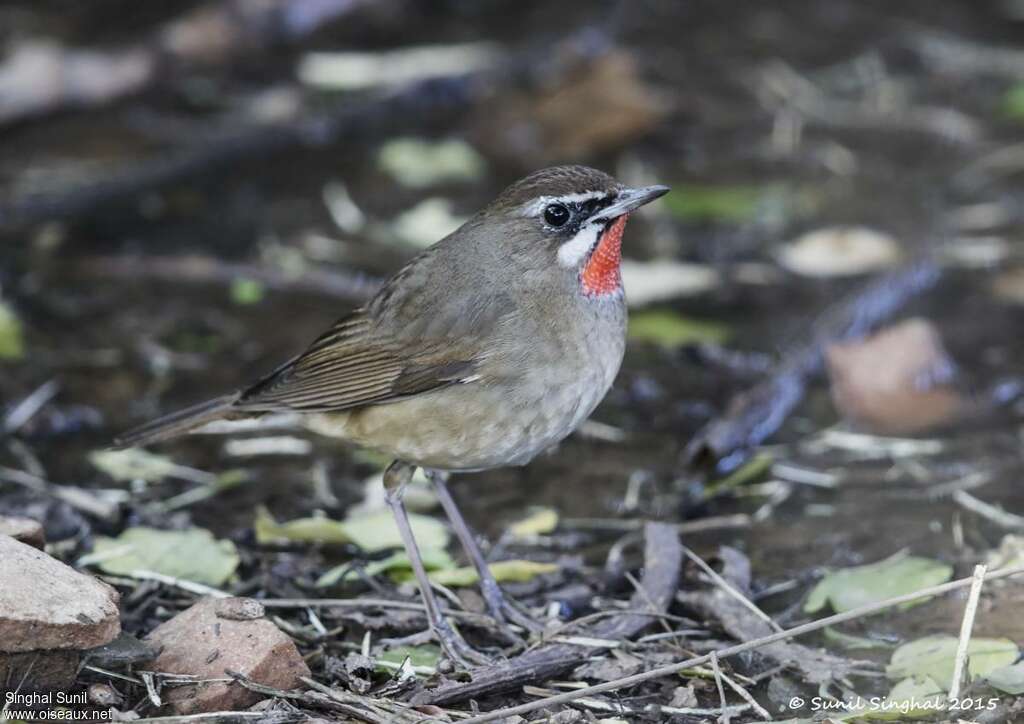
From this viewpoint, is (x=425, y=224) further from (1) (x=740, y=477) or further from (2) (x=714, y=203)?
(1) (x=740, y=477)

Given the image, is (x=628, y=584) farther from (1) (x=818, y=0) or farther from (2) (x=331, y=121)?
(1) (x=818, y=0)

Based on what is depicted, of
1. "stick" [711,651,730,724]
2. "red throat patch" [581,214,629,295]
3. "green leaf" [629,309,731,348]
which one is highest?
"red throat patch" [581,214,629,295]

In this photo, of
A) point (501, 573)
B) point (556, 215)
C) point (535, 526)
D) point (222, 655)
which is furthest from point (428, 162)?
point (222, 655)

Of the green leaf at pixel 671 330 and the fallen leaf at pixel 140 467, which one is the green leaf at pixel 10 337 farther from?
the green leaf at pixel 671 330

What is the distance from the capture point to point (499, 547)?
225 inches

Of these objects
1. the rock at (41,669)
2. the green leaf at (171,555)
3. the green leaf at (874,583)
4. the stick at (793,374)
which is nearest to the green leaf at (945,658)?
the green leaf at (874,583)

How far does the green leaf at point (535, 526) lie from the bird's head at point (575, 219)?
965mm

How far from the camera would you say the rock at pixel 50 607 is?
397 centimetres

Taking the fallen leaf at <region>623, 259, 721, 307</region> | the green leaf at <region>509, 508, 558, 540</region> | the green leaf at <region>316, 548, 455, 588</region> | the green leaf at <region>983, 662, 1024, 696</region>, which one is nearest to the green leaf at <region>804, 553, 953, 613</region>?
the green leaf at <region>983, 662, 1024, 696</region>

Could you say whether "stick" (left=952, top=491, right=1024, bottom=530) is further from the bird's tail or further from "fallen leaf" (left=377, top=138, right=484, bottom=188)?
"fallen leaf" (left=377, top=138, right=484, bottom=188)

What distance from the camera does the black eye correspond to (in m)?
5.27

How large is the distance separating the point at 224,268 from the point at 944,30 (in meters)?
6.13

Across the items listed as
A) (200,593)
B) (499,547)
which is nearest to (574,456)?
(499,547)

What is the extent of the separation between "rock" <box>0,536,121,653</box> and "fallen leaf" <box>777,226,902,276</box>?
194 inches
